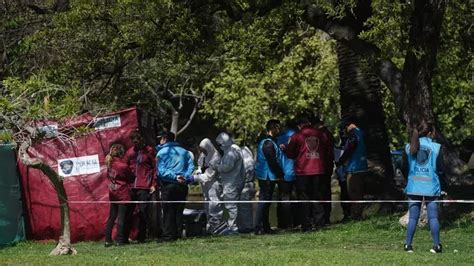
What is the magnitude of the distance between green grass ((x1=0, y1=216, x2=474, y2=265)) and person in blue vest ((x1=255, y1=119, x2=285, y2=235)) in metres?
0.58

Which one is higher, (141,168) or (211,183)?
(141,168)

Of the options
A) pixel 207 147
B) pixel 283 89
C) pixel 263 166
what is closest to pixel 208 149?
pixel 207 147

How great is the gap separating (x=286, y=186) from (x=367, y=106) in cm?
326

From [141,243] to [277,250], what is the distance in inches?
132

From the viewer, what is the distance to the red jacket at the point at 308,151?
15.2 m

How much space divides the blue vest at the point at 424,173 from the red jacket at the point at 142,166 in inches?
194

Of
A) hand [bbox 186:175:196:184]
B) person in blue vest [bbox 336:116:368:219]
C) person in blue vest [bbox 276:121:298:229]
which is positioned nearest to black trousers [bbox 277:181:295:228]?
person in blue vest [bbox 276:121:298:229]

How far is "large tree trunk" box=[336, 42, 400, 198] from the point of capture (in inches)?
713

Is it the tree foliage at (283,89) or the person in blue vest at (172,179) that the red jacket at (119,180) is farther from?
the tree foliage at (283,89)

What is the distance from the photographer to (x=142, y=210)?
49.9 feet

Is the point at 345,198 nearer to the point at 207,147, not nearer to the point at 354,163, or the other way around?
the point at 354,163

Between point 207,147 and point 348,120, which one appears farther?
point 348,120

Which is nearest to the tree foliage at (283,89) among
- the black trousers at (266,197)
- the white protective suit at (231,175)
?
the white protective suit at (231,175)

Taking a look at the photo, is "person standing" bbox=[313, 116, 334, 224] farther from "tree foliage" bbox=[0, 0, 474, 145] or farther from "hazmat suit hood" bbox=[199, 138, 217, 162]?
"hazmat suit hood" bbox=[199, 138, 217, 162]
